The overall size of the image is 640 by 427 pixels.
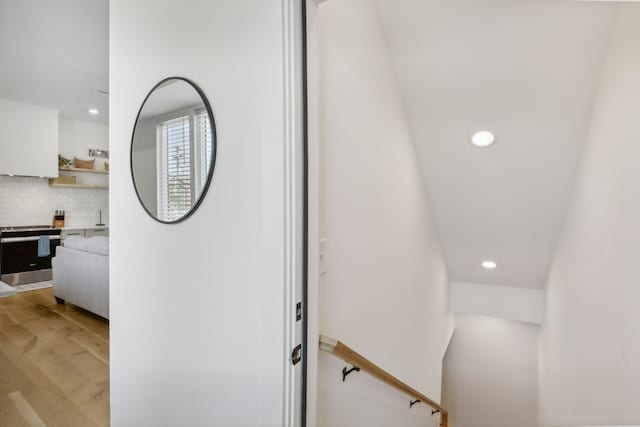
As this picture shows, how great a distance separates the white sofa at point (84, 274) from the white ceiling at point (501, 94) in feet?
10.9

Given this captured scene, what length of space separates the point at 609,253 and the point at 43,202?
23.6 ft

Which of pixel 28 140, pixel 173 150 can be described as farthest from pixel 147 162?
pixel 28 140

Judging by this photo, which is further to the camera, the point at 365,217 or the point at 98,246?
the point at 98,246

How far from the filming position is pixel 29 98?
4.86 m

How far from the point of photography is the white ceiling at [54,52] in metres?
2.61

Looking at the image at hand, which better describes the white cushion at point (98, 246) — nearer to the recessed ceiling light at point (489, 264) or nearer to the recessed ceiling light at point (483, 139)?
the recessed ceiling light at point (483, 139)

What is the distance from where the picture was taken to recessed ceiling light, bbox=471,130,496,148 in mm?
2256

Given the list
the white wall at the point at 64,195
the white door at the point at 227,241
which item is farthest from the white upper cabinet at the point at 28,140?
the white door at the point at 227,241

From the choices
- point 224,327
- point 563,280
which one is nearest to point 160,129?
point 224,327

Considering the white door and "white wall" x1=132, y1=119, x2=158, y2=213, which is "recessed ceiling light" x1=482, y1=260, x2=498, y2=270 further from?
"white wall" x1=132, y1=119, x2=158, y2=213

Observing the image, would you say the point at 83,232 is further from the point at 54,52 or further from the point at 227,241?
the point at 227,241

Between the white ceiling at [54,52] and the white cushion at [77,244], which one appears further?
the white cushion at [77,244]

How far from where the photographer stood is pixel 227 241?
114cm

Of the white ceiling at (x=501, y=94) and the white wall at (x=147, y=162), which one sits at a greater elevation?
the white ceiling at (x=501, y=94)
